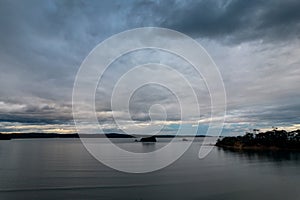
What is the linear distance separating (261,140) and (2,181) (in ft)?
413

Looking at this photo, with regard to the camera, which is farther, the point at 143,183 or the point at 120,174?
the point at 120,174

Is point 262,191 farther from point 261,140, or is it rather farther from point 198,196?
point 261,140

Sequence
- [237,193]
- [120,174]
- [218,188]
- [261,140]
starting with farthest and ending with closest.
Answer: [261,140], [120,174], [218,188], [237,193]

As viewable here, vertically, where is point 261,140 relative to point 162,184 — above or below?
above

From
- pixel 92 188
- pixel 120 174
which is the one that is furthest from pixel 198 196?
pixel 120 174

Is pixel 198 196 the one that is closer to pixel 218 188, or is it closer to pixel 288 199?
pixel 218 188

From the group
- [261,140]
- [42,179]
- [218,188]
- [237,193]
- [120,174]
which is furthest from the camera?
[261,140]

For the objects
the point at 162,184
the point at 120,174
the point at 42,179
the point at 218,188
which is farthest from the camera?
the point at 120,174

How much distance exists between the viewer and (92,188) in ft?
124

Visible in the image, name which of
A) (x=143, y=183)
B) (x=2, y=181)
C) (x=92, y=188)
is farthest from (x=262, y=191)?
(x=2, y=181)

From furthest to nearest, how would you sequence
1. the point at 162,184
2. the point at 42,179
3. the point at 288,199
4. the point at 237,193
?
the point at 42,179
the point at 162,184
the point at 237,193
the point at 288,199

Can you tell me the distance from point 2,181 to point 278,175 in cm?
5133

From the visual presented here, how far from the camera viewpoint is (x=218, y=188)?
3866cm

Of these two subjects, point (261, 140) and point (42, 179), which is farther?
point (261, 140)
